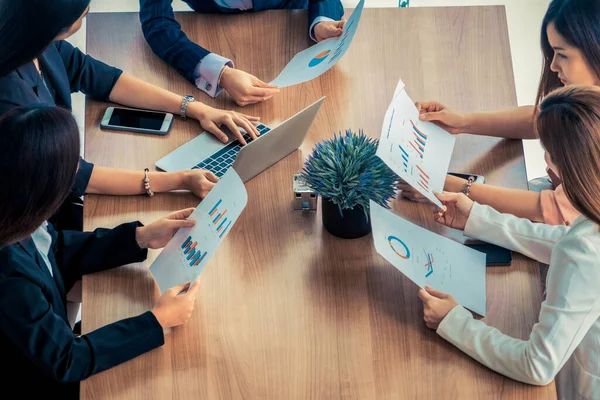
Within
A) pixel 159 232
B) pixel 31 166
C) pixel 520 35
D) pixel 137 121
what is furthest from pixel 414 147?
pixel 520 35

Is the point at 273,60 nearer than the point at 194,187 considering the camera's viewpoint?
No

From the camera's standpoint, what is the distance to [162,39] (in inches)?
75.9

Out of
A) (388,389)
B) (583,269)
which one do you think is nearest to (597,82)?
(583,269)

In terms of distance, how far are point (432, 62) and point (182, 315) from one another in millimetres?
964

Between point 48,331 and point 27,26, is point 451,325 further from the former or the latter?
point 27,26

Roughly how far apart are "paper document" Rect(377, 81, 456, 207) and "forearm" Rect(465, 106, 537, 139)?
7cm

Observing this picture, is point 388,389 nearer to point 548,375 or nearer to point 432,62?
point 548,375

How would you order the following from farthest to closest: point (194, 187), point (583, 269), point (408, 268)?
1. point (194, 187)
2. point (408, 268)
3. point (583, 269)

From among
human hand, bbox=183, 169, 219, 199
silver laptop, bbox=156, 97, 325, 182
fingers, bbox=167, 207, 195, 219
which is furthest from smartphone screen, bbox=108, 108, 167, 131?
fingers, bbox=167, 207, 195, 219

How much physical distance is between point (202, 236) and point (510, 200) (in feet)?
2.21

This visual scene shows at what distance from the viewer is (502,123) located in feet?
5.81

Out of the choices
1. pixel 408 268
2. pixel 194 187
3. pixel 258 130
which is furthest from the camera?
pixel 258 130

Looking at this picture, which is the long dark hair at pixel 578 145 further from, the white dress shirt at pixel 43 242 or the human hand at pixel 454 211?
the white dress shirt at pixel 43 242

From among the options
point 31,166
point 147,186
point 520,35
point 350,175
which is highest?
point 31,166
